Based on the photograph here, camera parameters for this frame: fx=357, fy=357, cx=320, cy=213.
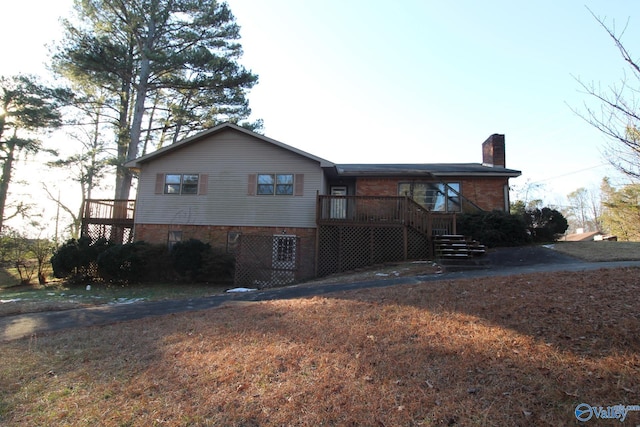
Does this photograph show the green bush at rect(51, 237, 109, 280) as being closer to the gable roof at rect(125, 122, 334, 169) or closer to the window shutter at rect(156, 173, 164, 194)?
the window shutter at rect(156, 173, 164, 194)

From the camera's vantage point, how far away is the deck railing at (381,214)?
43.8 feet

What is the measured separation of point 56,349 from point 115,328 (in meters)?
1.17

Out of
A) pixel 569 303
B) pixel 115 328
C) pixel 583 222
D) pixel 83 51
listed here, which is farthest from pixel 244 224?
A: pixel 583 222

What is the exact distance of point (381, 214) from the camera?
555 inches

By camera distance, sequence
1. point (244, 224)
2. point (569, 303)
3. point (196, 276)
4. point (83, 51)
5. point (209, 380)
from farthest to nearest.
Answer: point (83, 51) < point (244, 224) < point (196, 276) < point (569, 303) < point (209, 380)

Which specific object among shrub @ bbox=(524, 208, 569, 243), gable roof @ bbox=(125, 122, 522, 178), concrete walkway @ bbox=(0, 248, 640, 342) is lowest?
concrete walkway @ bbox=(0, 248, 640, 342)

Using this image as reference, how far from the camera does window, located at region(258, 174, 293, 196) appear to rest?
14938 mm

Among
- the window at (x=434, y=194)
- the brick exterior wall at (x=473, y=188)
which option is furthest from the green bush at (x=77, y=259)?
the window at (x=434, y=194)

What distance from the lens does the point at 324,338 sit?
4.98 meters

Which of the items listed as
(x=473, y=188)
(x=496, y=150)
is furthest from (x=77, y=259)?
(x=496, y=150)

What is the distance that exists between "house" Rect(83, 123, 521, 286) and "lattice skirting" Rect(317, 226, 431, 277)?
38mm

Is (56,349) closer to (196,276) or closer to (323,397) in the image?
(323,397)

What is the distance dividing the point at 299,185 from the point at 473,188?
7.83m

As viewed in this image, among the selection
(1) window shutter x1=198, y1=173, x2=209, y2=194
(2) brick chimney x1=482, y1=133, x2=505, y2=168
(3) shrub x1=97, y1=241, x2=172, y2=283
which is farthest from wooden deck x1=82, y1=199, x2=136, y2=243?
(2) brick chimney x1=482, y1=133, x2=505, y2=168
